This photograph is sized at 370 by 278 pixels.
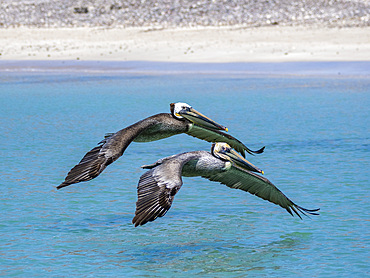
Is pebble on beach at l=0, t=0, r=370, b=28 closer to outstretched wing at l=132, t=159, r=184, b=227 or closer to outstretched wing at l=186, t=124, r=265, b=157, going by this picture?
outstretched wing at l=186, t=124, r=265, b=157

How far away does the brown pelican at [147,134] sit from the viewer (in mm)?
8742

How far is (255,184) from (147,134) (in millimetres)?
1653

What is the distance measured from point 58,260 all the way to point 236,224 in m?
2.51

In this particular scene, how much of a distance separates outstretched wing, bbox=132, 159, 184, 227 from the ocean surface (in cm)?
78

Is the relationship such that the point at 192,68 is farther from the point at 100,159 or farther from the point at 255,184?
the point at 100,159

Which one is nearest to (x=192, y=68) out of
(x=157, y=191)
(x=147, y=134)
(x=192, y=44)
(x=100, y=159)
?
(x=192, y=44)

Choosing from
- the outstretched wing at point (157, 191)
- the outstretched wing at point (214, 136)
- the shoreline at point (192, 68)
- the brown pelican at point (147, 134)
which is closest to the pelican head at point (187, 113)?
the brown pelican at point (147, 134)

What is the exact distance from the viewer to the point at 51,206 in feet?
35.6

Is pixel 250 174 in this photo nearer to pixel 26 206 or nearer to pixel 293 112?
pixel 26 206

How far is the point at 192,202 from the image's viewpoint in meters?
11.1

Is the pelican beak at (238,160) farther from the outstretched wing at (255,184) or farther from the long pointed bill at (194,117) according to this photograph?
the long pointed bill at (194,117)

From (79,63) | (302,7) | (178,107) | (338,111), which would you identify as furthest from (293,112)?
(302,7)

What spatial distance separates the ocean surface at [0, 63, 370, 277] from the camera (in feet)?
27.1

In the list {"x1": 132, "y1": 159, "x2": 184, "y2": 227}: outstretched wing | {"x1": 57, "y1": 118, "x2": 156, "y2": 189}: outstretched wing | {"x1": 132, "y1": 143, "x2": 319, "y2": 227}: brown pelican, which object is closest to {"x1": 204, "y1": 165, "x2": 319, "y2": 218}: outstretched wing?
{"x1": 132, "y1": 143, "x2": 319, "y2": 227}: brown pelican
